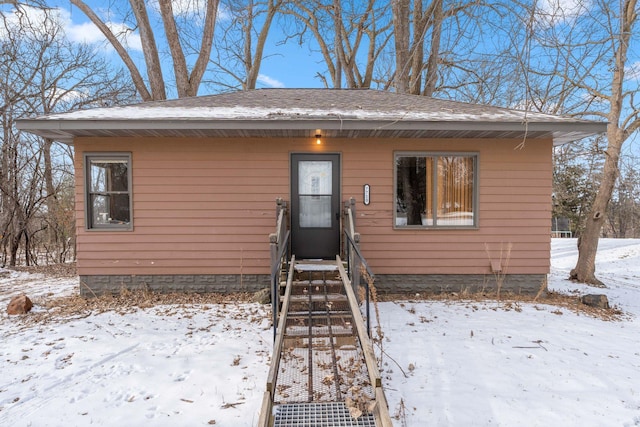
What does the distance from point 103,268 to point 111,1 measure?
31.4ft

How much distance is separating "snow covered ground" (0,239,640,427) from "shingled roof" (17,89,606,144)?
2.90 meters

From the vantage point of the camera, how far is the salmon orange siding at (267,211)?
20.4 ft

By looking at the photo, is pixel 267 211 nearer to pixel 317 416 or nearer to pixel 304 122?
pixel 304 122

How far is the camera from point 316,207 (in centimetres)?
647

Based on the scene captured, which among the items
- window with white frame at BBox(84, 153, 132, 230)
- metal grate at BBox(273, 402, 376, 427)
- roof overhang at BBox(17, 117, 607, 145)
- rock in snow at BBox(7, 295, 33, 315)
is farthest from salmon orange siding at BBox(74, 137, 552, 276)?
metal grate at BBox(273, 402, 376, 427)

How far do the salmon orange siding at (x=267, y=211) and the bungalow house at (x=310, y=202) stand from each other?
0.06 feet

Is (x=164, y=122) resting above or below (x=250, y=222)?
above

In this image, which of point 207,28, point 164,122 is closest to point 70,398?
point 164,122

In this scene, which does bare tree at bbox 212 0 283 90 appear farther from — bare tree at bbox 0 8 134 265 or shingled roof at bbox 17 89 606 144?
shingled roof at bbox 17 89 606 144

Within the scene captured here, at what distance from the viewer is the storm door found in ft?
20.9

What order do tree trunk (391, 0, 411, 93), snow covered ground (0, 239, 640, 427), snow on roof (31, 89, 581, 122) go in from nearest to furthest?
snow covered ground (0, 239, 640, 427) < snow on roof (31, 89, 581, 122) < tree trunk (391, 0, 411, 93)

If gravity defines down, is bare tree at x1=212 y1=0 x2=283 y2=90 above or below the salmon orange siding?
above

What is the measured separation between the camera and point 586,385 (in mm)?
3398

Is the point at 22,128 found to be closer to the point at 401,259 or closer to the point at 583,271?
the point at 401,259
